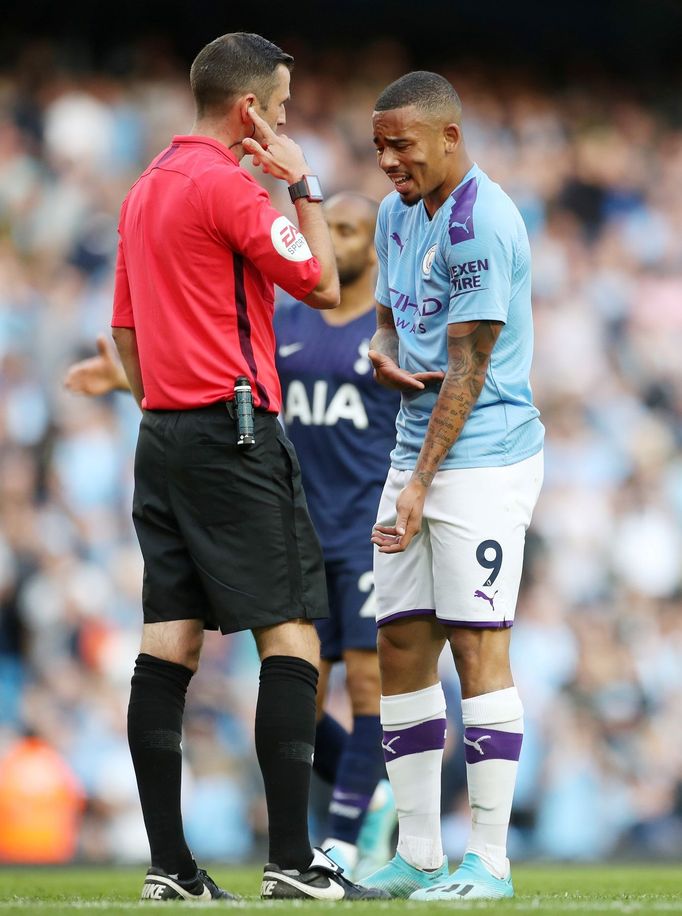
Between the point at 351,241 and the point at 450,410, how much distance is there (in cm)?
213

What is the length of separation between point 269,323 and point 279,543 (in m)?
0.63

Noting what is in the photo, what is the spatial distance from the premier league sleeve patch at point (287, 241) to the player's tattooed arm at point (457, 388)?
1.63ft

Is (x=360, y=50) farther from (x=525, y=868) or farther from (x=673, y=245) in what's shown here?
(x=525, y=868)

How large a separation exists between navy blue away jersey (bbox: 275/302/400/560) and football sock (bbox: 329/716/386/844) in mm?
753

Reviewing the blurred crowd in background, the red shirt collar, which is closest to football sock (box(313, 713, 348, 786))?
the red shirt collar

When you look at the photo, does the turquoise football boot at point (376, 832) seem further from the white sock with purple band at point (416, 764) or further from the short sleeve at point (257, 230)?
the short sleeve at point (257, 230)

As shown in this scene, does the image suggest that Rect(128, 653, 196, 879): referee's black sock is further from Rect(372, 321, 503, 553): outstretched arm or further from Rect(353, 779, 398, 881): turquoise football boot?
Rect(353, 779, 398, 881): turquoise football boot

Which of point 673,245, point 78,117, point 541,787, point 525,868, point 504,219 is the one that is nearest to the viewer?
point 504,219

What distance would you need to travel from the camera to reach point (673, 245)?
11.7 meters

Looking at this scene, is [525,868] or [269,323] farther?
[525,868]

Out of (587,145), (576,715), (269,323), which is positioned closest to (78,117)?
Result: (587,145)

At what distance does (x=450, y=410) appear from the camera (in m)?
4.21

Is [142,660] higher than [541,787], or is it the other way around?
[142,660]

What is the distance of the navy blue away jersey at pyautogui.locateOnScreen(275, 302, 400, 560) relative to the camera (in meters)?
5.90
